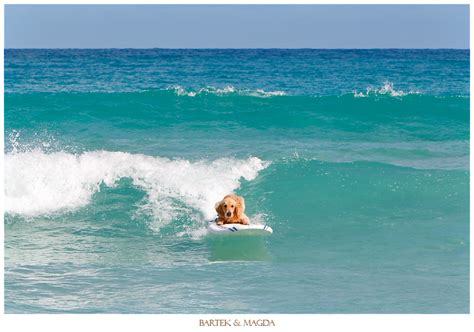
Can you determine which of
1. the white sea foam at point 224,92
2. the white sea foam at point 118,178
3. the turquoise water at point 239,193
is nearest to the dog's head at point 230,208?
the turquoise water at point 239,193

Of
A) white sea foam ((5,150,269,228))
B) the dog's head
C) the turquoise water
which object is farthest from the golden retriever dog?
white sea foam ((5,150,269,228))

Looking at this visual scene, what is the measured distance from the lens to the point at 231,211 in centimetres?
1177

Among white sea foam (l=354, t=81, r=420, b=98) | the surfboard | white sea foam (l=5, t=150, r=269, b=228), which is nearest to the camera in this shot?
the surfboard

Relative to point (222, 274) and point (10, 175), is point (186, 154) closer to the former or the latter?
point (10, 175)

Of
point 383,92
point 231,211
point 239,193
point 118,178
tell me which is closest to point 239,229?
point 231,211

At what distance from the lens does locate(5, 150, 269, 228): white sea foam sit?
13.8m

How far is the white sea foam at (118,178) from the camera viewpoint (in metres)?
13.8

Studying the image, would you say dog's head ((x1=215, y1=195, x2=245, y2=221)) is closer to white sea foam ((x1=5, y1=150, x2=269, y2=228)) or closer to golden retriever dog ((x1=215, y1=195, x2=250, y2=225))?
golden retriever dog ((x1=215, y1=195, x2=250, y2=225))

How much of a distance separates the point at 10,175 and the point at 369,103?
1376 cm

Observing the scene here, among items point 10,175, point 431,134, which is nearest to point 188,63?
point 431,134

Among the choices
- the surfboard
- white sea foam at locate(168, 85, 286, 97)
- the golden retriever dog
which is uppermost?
white sea foam at locate(168, 85, 286, 97)

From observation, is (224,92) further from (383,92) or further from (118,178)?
(118,178)

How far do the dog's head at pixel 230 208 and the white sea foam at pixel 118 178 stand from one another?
151 cm

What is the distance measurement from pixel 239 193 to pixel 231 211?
2.92 m
